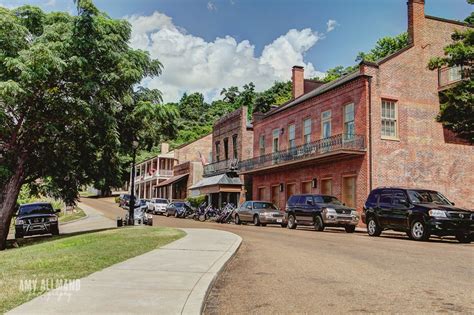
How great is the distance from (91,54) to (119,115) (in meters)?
3.26

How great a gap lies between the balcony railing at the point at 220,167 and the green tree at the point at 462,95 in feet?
82.6

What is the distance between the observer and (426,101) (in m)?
29.0

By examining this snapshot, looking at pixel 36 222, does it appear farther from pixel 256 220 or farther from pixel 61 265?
pixel 61 265

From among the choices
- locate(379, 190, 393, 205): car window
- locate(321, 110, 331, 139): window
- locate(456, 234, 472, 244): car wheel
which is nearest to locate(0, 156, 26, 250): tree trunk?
locate(379, 190, 393, 205): car window

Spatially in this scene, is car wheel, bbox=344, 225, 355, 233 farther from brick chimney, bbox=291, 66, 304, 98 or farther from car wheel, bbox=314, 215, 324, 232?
brick chimney, bbox=291, 66, 304, 98

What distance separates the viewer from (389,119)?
27906 mm

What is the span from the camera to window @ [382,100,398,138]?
27.8 m

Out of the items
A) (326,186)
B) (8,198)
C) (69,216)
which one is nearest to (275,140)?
(326,186)

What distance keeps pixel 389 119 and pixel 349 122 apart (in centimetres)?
242

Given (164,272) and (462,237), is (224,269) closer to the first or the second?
(164,272)

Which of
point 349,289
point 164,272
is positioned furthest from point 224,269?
point 349,289

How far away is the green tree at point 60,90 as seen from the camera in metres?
16.3

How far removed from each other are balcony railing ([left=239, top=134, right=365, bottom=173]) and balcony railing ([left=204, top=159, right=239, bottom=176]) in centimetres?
427

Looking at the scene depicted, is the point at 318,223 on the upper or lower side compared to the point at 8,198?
lower
